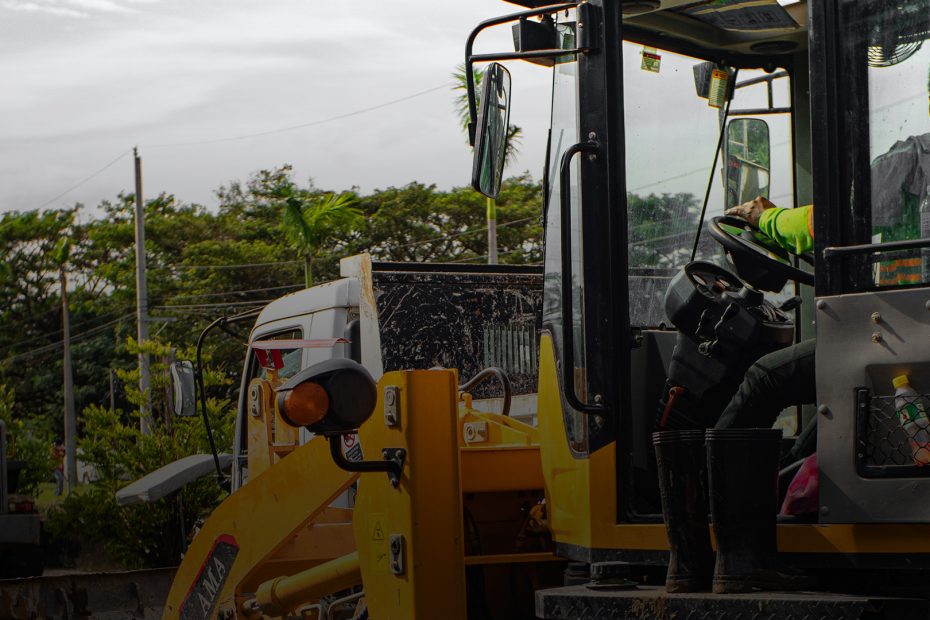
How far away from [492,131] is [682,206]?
893mm

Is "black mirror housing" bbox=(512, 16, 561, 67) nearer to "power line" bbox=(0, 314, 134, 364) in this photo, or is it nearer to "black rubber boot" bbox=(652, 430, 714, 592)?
"black rubber boot" bbox=(652, 430, 714, 592)

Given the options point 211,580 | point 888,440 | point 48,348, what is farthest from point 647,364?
point 48,348

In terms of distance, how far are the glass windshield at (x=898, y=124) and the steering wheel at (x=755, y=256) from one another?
0.60 metres

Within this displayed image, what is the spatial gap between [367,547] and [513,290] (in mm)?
3419

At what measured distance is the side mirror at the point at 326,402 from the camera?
13.1 ft

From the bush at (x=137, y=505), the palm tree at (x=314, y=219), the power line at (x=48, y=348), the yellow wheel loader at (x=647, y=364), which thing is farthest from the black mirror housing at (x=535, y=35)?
the power line at (x=48, y=348)

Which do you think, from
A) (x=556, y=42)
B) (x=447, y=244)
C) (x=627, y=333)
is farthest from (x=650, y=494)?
(x=447, y=244)

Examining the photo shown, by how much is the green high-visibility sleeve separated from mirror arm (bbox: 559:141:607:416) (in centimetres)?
59

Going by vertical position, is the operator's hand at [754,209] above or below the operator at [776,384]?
above

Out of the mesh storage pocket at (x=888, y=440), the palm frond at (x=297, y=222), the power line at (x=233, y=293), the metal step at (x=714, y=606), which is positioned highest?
the palm frond at (x=297, y=222)

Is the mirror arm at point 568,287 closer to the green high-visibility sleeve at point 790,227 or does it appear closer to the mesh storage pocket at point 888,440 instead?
the green high-visibility sleeve at point 790,227

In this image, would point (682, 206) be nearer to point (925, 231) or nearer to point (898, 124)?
point (898, 124)

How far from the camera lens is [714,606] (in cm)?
343

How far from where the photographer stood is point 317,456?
4.76m
